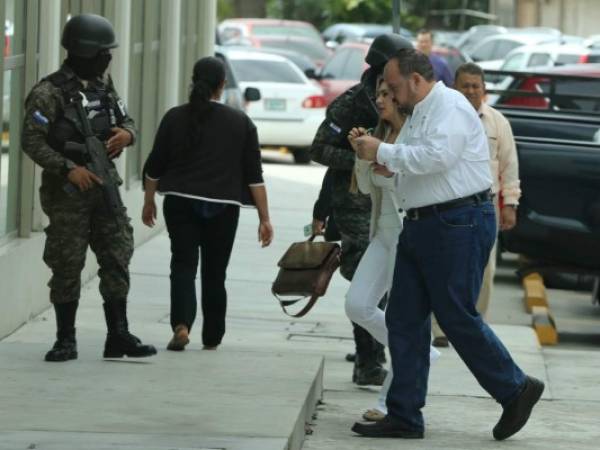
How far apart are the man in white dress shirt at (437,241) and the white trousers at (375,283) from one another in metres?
0.50

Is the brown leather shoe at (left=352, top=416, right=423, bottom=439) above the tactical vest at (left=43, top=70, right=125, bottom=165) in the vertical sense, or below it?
below

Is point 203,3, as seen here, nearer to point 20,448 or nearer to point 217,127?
point 217,127

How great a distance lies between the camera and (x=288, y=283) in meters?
9.41

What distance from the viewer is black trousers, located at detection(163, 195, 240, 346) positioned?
9734 millimetres

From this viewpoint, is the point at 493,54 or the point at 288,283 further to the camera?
the point at 493,54

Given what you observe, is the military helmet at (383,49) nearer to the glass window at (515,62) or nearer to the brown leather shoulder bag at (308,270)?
the brown leather shoulder bag at (308,270)

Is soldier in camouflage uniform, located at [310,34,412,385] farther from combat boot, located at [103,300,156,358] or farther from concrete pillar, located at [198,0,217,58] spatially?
concrete pillar, located at [198,0,217,58]

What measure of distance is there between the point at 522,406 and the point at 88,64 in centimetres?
267

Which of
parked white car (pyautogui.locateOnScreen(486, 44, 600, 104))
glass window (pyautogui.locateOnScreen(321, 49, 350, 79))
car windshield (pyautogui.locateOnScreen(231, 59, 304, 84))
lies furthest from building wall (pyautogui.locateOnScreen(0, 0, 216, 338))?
glass window (pyautogui.locateOnScreen(321, 49, 350, 79))

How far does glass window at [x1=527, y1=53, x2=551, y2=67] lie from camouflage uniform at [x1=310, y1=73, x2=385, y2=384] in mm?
19120

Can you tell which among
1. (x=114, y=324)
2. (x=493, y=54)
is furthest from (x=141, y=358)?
(x=493, y=54)

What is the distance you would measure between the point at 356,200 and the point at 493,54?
3010cm

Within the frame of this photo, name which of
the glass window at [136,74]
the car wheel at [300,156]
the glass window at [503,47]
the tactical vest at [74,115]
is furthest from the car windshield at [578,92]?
the glass window at [503,47]

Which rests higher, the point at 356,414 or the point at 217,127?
the point at 217,127
